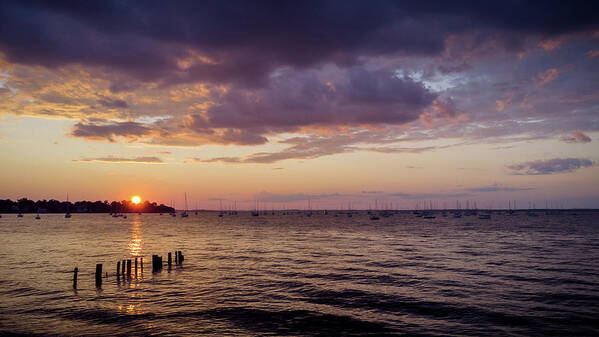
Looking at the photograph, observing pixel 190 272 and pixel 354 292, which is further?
pixel 190 272

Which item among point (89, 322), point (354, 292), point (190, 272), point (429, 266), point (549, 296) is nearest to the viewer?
point (89, 322)

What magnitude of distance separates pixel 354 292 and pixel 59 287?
24.8m

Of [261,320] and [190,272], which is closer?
[261,320]

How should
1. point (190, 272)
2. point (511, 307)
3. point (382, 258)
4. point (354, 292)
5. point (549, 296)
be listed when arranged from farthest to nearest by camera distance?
point (382, 258) → point (190, 272) → point (354, 292) → point (549, 296) → point (511, 307)

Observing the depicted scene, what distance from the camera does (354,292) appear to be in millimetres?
28328

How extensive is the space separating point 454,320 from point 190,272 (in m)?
26.6

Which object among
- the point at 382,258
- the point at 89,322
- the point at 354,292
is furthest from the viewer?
the point at 382,258

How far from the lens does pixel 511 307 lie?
23828 millimetres

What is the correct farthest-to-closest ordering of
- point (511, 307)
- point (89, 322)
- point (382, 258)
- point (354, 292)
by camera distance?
point (382, 258)
point (354, 292)
point (511, 307)
point (89, 322)

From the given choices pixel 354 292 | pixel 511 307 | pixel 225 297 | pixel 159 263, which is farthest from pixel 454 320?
pixel 159 263

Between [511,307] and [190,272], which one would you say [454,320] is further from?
[190,272]

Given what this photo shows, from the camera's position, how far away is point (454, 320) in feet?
70.1

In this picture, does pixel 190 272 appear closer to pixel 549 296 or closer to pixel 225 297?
pixel 225 297

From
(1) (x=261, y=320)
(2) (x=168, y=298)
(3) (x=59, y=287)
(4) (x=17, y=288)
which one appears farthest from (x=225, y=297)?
(4) (x=17, y=288)
